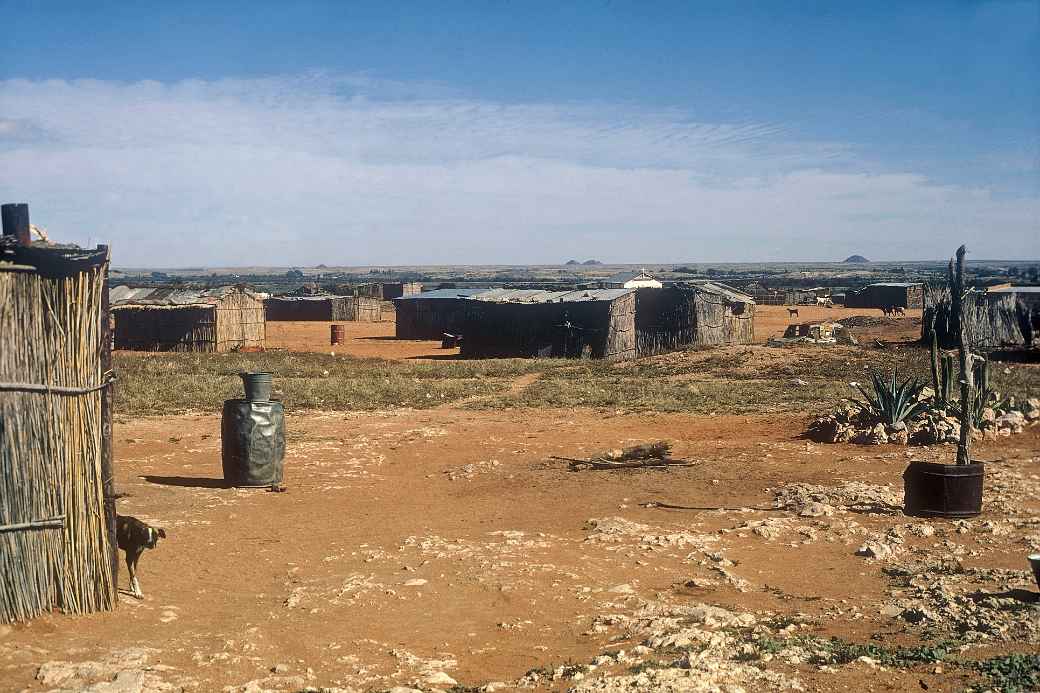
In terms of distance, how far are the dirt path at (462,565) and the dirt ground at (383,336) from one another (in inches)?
796

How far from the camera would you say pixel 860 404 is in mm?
14758

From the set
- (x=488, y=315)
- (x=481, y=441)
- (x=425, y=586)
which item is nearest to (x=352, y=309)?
(x=488, y=315)

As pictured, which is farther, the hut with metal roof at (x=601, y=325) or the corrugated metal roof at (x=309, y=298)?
the corrugated metal roof at (x=309, y=298)

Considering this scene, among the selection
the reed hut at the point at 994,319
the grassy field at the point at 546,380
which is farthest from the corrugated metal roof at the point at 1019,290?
the grassy field at the point at 546,380

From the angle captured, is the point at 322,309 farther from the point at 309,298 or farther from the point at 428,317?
the point at 428,317

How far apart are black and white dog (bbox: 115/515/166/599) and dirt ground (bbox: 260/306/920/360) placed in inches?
980

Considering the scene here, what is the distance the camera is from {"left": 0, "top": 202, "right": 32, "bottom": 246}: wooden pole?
6652 millimetres

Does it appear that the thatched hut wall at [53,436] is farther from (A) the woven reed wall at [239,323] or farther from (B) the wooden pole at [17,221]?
(A) the woven reed wall at [239,323]

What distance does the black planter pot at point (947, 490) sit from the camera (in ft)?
29.3

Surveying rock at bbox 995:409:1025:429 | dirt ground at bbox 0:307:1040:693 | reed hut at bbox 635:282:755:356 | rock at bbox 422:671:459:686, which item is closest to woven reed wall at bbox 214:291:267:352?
reed hut at bbox 635:282:755:356

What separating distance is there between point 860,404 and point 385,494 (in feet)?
25.0

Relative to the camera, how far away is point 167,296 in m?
34.4

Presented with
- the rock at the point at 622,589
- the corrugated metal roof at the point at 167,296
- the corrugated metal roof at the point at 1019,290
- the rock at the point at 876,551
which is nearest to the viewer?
the rock at the point at 622,589

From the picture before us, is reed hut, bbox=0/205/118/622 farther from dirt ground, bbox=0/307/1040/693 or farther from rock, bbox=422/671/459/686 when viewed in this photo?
rock, bbox=422/671/459/686
